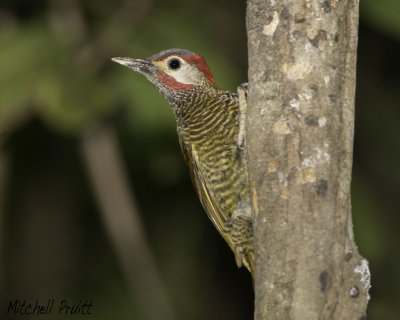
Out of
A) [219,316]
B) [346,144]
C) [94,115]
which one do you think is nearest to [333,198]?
[346,144]

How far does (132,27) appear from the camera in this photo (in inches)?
179

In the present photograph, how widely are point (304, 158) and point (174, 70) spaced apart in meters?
1.81

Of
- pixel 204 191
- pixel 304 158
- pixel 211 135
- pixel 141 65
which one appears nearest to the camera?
pixel 304 158

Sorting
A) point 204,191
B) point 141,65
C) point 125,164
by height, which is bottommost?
point 204,191

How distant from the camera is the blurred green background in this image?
416 centimetres

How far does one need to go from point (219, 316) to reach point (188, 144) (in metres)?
3.32

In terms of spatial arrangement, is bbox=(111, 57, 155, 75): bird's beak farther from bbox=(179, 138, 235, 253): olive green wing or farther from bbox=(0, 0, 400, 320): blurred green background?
bbox=(179, 138, 235, 253): olive green wing

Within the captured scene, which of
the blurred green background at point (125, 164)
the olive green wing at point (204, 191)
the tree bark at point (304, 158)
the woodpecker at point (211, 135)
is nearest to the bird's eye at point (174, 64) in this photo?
the woodpecker at point (211, 135)

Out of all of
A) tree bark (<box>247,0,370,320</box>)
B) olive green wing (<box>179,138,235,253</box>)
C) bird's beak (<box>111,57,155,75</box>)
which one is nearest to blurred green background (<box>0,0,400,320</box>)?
bird's beak (<box>111,57,155,75</box>)

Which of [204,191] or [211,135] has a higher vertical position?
[211,135]

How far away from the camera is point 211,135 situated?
372 cm

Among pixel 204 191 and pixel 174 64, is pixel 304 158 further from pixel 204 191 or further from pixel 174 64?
pixel 174 64

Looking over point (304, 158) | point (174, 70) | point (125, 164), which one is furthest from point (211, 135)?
point (125, 164)

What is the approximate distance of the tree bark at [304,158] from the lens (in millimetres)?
2365
